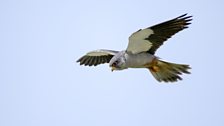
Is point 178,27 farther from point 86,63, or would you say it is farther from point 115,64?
point 86,63

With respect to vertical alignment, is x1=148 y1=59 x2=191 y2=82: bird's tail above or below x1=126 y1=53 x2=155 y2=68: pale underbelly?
below

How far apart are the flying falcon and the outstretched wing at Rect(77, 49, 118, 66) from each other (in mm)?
852

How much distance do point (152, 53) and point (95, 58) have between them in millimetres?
2663

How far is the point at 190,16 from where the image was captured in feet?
48.4

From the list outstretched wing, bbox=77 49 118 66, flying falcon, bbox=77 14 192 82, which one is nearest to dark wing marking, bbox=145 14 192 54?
flying falcon, bbox=77 14 192 82

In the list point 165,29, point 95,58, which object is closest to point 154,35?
point 165,29

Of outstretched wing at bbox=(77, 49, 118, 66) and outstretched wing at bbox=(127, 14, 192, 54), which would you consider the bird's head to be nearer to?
outstretched wing at bbox=(127, 14, 192, 54)

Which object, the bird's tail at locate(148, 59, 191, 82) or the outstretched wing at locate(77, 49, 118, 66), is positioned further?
the outstretched wing at locate(77, 49, 118, 66)

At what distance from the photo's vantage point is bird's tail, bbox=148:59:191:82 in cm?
1606

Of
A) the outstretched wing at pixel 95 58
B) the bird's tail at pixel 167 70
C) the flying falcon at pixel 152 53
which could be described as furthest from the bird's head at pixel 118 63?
the outstretched wing at pixel 95 58

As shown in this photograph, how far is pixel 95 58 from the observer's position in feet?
58.7

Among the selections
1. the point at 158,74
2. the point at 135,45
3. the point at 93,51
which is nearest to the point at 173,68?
the point at 158,74

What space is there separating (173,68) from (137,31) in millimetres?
1802

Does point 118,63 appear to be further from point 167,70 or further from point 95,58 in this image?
point 95,58
